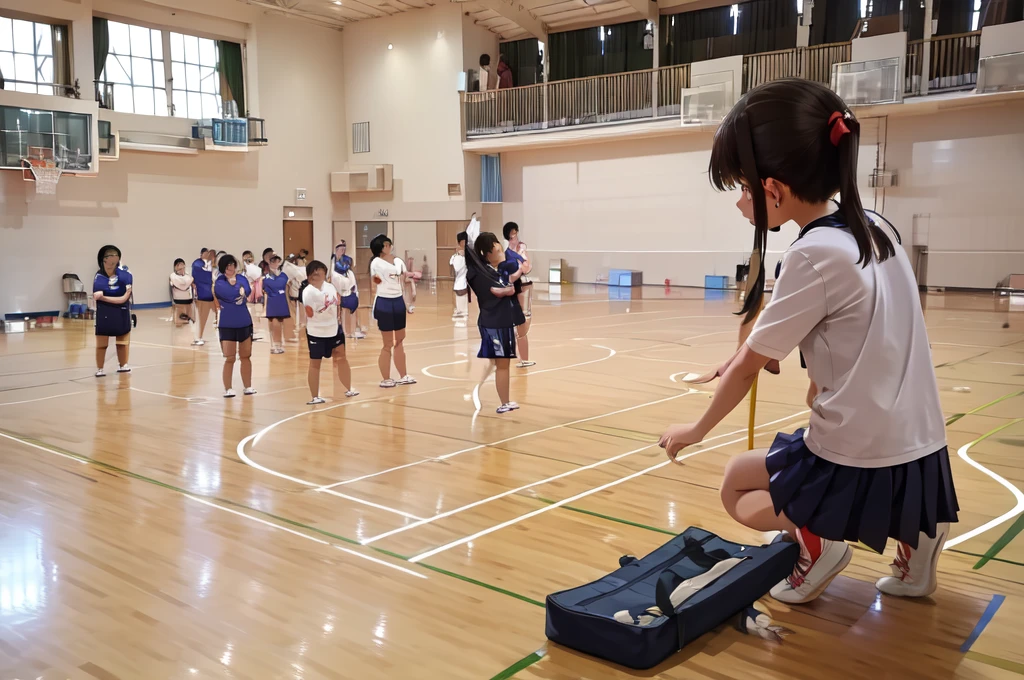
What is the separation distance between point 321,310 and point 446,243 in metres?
17.5

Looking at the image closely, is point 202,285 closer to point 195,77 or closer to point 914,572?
point 195,77

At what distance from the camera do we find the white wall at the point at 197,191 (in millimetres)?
18281

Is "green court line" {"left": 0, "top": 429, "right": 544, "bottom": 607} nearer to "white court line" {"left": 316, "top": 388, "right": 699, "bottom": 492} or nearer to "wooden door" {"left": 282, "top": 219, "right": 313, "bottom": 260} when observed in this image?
"white court line" {"left": 316, "top": 388, "right": 699, "bottom": 492}

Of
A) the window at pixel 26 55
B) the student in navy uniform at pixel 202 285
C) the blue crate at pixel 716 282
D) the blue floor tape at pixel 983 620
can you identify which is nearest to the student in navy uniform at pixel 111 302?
the student in navy uniform at pixel 202 285

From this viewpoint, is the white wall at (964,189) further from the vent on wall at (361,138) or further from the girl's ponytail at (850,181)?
the girl's ponytail at (850,181)

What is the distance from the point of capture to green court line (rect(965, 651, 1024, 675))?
259cm

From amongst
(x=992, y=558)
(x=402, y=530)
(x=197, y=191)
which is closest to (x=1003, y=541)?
(x=992, y=558)

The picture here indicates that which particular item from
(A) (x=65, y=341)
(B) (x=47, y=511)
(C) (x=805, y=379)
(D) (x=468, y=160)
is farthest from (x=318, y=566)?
(D) (x=468, y=160)

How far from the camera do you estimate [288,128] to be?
79.3ft

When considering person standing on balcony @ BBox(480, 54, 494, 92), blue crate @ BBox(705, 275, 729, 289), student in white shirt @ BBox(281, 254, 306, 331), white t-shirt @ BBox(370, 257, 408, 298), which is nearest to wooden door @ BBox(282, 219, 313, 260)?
person standing on balcony @ BBox(480, 54, 494, 92)

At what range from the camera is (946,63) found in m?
17.7

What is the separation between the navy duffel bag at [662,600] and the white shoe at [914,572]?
38 cm

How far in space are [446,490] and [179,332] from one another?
11.0 metres

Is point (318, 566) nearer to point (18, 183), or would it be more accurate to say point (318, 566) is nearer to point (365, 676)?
point (365, 676)
